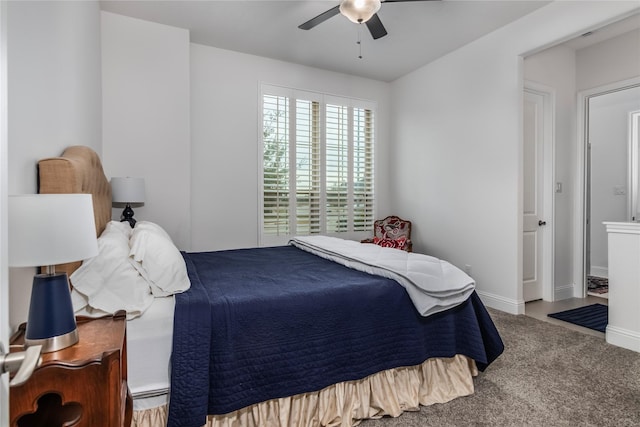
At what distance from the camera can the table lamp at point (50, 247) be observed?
0.97 meters

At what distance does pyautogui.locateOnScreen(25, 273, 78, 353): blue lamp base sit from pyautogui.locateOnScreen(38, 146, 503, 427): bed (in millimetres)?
398

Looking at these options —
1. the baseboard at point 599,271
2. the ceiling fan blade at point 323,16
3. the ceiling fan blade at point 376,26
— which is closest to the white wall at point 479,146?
the ceiling fan blade at point 376,26

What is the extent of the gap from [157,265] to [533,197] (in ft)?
12.7

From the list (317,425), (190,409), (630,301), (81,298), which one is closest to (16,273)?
(81,298)

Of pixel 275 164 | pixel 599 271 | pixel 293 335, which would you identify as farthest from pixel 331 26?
pixel 599 271

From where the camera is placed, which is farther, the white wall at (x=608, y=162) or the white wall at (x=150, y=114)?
the white wall at (x=608, y=162)

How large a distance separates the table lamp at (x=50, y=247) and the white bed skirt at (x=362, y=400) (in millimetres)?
673

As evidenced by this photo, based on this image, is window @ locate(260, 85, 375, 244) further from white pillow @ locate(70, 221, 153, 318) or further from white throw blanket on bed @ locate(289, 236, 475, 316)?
white pillow @ locate(70, 221, 153, 318)

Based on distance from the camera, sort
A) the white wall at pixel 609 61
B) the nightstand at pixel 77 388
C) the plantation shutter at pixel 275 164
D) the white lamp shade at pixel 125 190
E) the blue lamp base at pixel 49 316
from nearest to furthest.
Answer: the nightstand at pixel 77 388 → the blue lamp base at pixel 49 316 → the white lamp shade at pixel 125 190 → the white wall at pixel 609 61 → the plantation shutter at pixel 275 164

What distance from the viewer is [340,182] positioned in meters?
4.72

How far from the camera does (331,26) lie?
11.5ft

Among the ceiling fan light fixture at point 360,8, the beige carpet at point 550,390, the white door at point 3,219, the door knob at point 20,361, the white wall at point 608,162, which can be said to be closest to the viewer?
the door knob at point 20,361

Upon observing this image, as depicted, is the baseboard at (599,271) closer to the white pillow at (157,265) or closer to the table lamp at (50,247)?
the white pillow at (157,265)

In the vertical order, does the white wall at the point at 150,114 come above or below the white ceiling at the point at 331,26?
below
